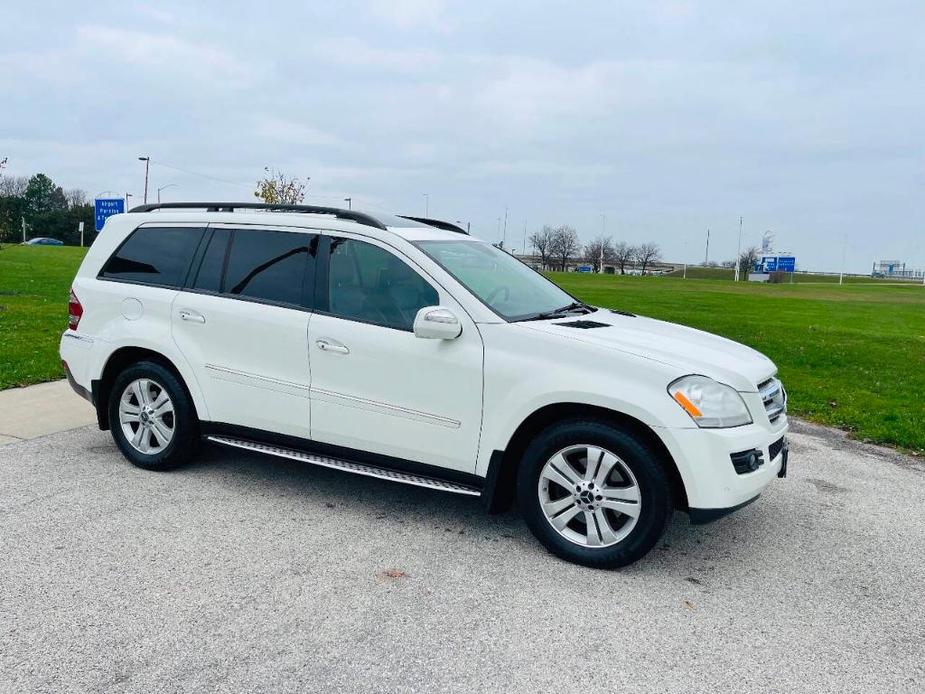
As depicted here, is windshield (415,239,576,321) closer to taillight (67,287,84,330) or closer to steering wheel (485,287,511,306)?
steering wheel (485,287,511,306)

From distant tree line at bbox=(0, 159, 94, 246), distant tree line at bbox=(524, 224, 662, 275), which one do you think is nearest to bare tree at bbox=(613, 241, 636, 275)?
distant tree line at bbox=(524, 224, 662, 275)

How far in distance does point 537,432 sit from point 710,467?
36.1 inches

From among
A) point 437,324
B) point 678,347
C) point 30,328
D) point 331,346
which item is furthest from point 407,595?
point 30,328

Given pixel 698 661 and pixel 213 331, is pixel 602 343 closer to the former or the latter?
pixel 698 661

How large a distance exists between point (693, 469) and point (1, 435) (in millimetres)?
5318

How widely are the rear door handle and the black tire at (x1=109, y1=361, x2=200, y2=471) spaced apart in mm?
404

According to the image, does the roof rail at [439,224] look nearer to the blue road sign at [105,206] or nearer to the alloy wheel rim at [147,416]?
the alloy wheel rim at [147,416]

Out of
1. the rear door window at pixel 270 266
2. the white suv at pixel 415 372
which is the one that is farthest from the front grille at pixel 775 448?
the rear door window at pixel 270 266

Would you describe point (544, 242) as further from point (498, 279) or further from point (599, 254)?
point (498, 279)

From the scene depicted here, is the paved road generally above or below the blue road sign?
below

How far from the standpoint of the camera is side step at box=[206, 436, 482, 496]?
4.14 meters

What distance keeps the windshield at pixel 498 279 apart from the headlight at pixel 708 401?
3.39 feet

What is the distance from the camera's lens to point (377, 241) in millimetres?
4543

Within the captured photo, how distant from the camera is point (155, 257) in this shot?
17.4 feet
